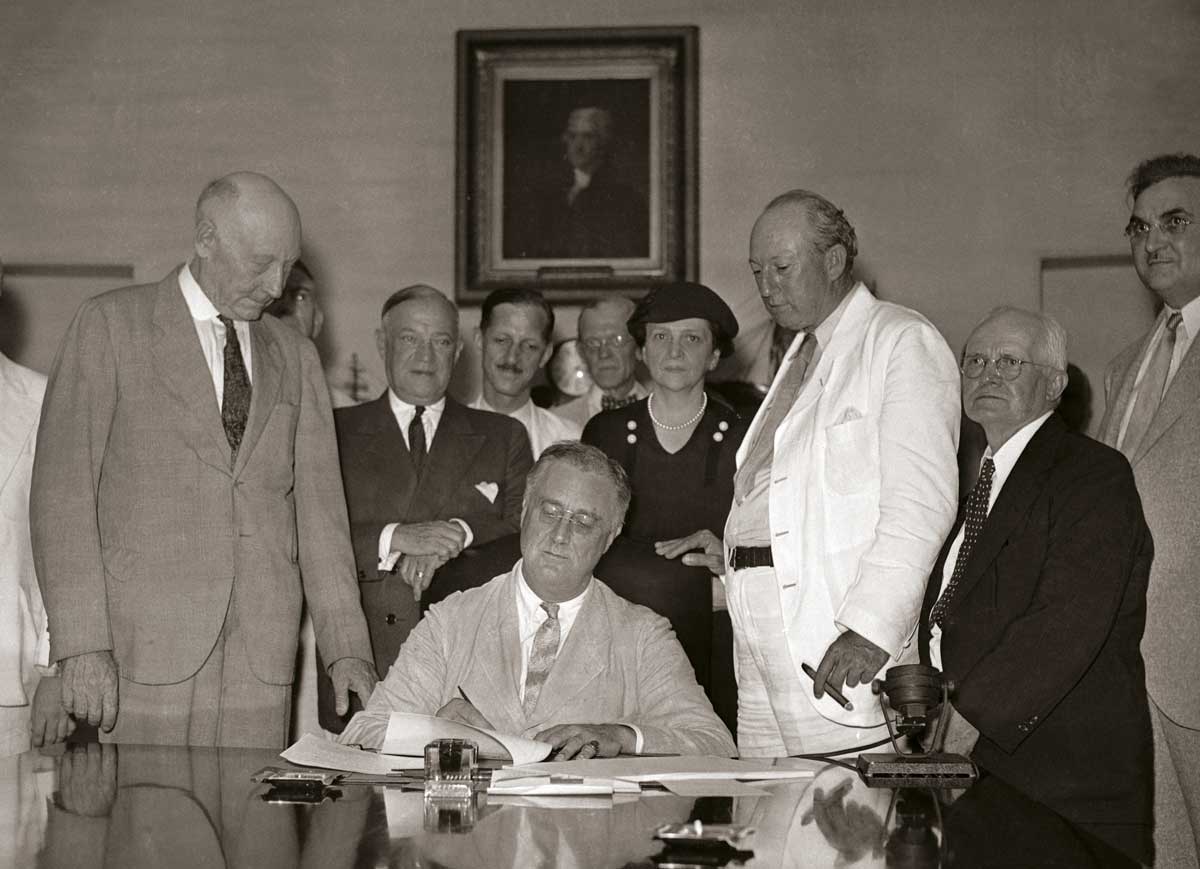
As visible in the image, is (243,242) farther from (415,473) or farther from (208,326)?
(415,473)

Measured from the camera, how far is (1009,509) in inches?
124

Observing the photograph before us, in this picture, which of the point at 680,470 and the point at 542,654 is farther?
the point at 680,470

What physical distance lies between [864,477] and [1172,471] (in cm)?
84

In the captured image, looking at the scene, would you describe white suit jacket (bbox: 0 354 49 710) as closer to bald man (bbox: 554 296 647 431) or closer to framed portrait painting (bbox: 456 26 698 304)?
bald man (bbox: 554 296 647 431)

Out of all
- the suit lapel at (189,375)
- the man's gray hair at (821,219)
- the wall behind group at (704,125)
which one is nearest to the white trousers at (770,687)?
the man's gray hair at (821,219)

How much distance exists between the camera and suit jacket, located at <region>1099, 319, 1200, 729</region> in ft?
11.1

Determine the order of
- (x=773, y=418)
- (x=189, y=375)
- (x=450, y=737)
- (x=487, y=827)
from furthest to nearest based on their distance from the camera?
(x=773, y=418)
(x=189, y=375)
(x=450, y=737)
(x=487, y=827)

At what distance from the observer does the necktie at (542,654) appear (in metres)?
3.10

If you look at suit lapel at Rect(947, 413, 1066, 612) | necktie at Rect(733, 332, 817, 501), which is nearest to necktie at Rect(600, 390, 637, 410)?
necktie at Rect(733, 332, 817, 501)

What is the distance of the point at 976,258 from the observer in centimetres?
693

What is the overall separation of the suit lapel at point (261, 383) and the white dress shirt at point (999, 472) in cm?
159

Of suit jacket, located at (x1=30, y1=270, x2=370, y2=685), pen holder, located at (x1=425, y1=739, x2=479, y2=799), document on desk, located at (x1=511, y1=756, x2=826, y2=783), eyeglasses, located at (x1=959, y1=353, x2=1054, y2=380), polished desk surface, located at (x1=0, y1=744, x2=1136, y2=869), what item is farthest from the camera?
eyeglasses, located at (x1=959, y1=353, x2=1054, y2=380)

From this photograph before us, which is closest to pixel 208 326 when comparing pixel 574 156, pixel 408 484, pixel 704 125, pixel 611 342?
pixel 408 484

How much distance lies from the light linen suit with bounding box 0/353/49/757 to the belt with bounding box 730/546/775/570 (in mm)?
1797
